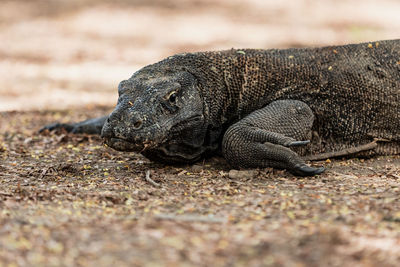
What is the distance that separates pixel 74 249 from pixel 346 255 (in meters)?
1.52

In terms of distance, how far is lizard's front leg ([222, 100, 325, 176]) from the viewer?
4992mm

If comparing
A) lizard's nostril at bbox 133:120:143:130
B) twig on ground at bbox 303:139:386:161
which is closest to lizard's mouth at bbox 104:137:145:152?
lizard's nostril at bbox 133:120:143:130

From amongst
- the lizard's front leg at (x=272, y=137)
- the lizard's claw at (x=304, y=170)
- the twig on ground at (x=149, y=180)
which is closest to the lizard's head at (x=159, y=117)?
the twig on ground at (x=149, y=180)

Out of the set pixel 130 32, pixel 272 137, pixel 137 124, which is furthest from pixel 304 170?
pixel 130 32

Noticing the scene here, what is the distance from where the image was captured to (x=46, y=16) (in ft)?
56.7

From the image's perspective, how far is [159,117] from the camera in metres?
5.00

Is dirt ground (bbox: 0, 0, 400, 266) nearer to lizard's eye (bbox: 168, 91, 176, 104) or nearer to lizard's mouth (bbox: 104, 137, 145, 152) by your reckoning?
lizard's mouth (bbox: 104, 137, 145, 152)

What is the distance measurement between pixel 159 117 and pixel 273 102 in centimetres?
128

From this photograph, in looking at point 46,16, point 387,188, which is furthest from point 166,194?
point 46,16

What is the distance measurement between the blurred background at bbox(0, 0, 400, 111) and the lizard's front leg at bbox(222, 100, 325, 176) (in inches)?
221

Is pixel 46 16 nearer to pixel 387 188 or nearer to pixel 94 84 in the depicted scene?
pixel 94 84

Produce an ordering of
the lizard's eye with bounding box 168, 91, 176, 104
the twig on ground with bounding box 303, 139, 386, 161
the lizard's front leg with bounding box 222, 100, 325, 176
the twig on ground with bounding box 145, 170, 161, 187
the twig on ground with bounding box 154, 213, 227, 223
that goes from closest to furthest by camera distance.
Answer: the twig on ground with bounding box 154, 213, 227, 223 → the twig on ground with bounding box 145, 170, 161, 187 → the lizard's front leg with bounding box 222, 100, 325, 176 → the lizard's eye with bounding box 168, 91, 176, 104 → the twig on ground with bounding box 303, 139, 386, 161

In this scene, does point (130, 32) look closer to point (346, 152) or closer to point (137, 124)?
point (346, 152)

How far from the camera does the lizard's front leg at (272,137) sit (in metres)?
4.99
